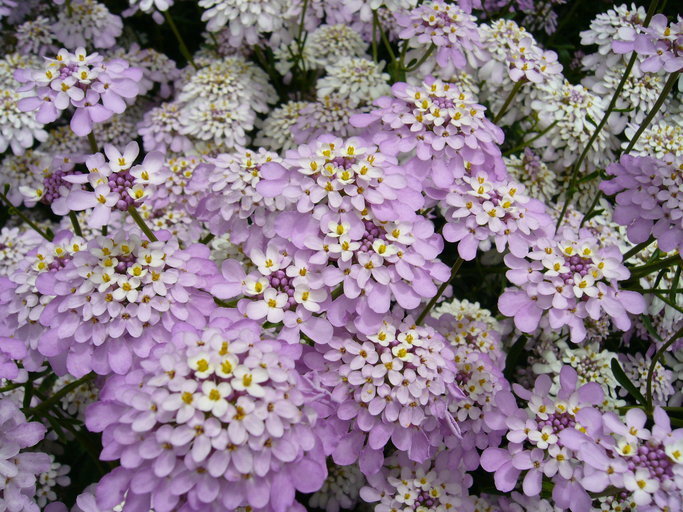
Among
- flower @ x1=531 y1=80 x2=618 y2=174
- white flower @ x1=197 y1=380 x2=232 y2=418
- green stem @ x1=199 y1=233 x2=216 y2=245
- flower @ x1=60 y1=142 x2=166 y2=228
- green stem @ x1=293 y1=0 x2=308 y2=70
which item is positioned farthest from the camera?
green stem @ x1=293 y1=0 x2=308 y2=70

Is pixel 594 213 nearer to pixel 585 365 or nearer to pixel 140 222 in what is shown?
pixel 585 365

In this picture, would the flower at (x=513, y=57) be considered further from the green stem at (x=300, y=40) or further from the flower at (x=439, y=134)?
the green stem at (x=300, y=40)

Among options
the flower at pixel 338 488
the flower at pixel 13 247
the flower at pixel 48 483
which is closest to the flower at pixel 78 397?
the flower at pixel 48 483

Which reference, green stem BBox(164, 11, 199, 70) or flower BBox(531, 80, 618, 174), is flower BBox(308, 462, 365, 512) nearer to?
flower BBox(531, 80, 618, 174)

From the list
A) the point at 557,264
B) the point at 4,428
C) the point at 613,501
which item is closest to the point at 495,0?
the point at 557,264

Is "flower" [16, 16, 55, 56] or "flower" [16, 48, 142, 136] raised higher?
"flower" [16, 48, 142, 136]

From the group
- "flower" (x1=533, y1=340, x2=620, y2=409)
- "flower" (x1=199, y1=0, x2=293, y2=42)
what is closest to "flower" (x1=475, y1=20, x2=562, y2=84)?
"flower" (x1=199, y1=0, x2=293, y2=42)
